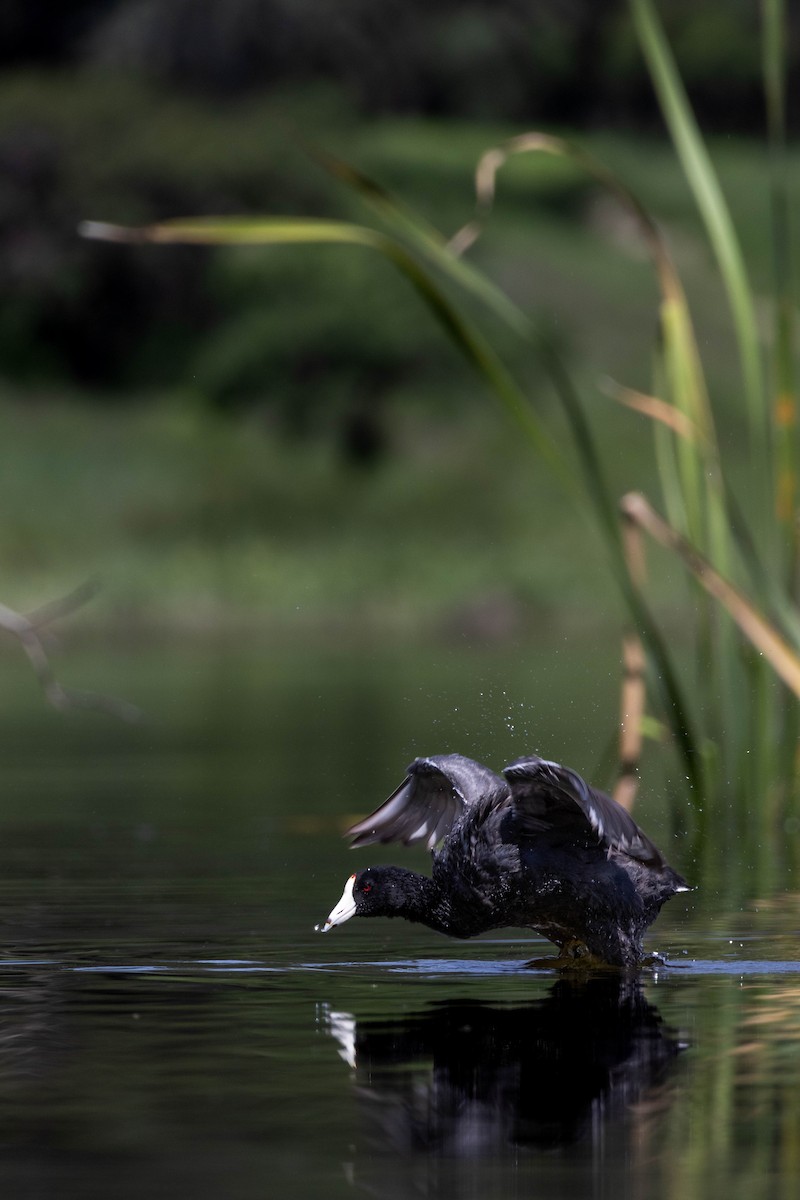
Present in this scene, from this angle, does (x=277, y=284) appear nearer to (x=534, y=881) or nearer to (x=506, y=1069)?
(x=534, y=881)

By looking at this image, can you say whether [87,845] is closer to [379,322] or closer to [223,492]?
[223,492]

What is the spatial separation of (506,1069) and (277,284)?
38720mm

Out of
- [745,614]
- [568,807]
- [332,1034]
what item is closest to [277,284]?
[745,614]

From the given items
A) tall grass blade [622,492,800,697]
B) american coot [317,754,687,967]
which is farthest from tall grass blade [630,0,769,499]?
american coot [317,754,687,967]

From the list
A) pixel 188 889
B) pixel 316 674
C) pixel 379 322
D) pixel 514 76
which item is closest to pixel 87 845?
pixel 188 889

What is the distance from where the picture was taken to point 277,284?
4316cm

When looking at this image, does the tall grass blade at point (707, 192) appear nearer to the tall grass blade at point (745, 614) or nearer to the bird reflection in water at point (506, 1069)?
the tall grass blade at point (745, 614)

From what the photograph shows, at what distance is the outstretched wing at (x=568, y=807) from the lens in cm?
598

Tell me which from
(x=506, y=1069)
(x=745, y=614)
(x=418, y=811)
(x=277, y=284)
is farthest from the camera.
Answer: (x=277, y=284)

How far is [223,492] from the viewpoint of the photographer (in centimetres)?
3928

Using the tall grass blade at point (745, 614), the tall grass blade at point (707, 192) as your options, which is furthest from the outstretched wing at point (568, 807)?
the tall grass blade at point (707, 192)

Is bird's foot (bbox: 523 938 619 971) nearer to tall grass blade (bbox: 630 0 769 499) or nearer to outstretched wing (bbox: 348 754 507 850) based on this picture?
outstretched wing (bbox: 348 754 507 850)

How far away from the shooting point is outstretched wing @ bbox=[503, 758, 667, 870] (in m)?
5.98

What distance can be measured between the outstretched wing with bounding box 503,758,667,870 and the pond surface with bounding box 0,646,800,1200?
376 millimetres
